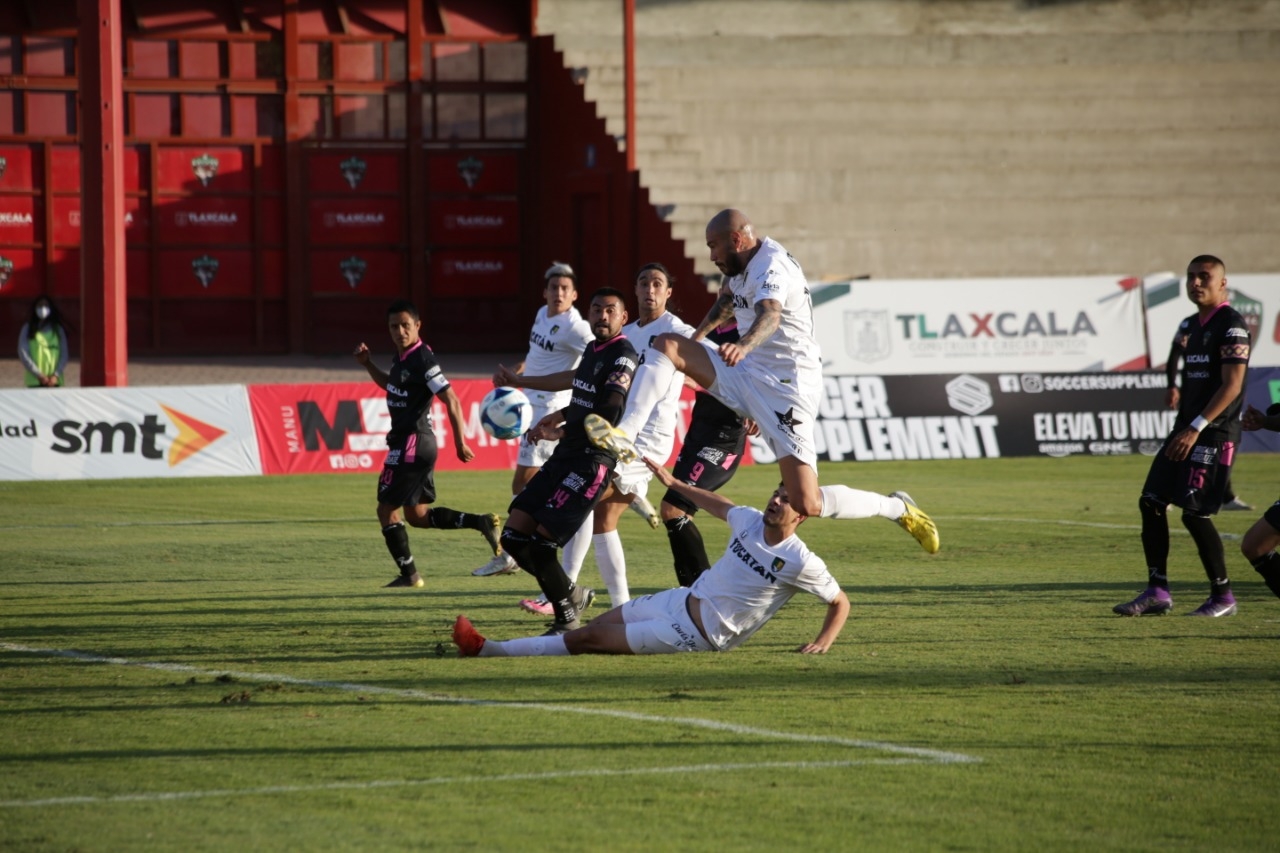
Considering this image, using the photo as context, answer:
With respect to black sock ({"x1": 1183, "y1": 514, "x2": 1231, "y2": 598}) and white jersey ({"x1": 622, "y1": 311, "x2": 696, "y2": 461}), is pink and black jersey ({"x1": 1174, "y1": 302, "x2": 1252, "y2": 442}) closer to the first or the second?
black sock ({"x1": 1183, "y1": 514, "x2": 1231, "y2": 598})

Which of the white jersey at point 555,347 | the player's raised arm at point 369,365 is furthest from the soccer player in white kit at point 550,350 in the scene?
the player's raised arm at point 369,365

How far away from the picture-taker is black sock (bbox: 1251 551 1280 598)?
404 inches

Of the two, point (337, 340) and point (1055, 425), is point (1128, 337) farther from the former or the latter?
point (337, 340)

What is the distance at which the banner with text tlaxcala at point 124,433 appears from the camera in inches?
804

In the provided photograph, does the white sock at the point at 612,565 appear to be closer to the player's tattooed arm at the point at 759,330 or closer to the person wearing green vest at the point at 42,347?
the player's tattooed arm at the point at 759,330

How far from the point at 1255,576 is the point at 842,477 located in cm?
837

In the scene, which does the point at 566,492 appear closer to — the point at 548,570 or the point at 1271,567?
the point at 548,570

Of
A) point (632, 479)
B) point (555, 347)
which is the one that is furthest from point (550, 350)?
point (632, 479)

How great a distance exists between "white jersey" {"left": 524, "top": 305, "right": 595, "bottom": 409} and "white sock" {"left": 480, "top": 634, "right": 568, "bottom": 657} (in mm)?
4651

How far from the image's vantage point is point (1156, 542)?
10844 millimetres

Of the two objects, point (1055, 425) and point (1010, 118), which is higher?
point (1010, 118)

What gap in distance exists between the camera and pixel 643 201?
3241cm

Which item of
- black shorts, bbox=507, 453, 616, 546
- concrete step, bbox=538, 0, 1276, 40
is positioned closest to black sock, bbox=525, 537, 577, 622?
black shorts, bbox=507, 453, 616, 546

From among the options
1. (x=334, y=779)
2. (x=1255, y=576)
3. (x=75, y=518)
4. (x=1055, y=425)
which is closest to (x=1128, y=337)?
(x=1055, y=425)
